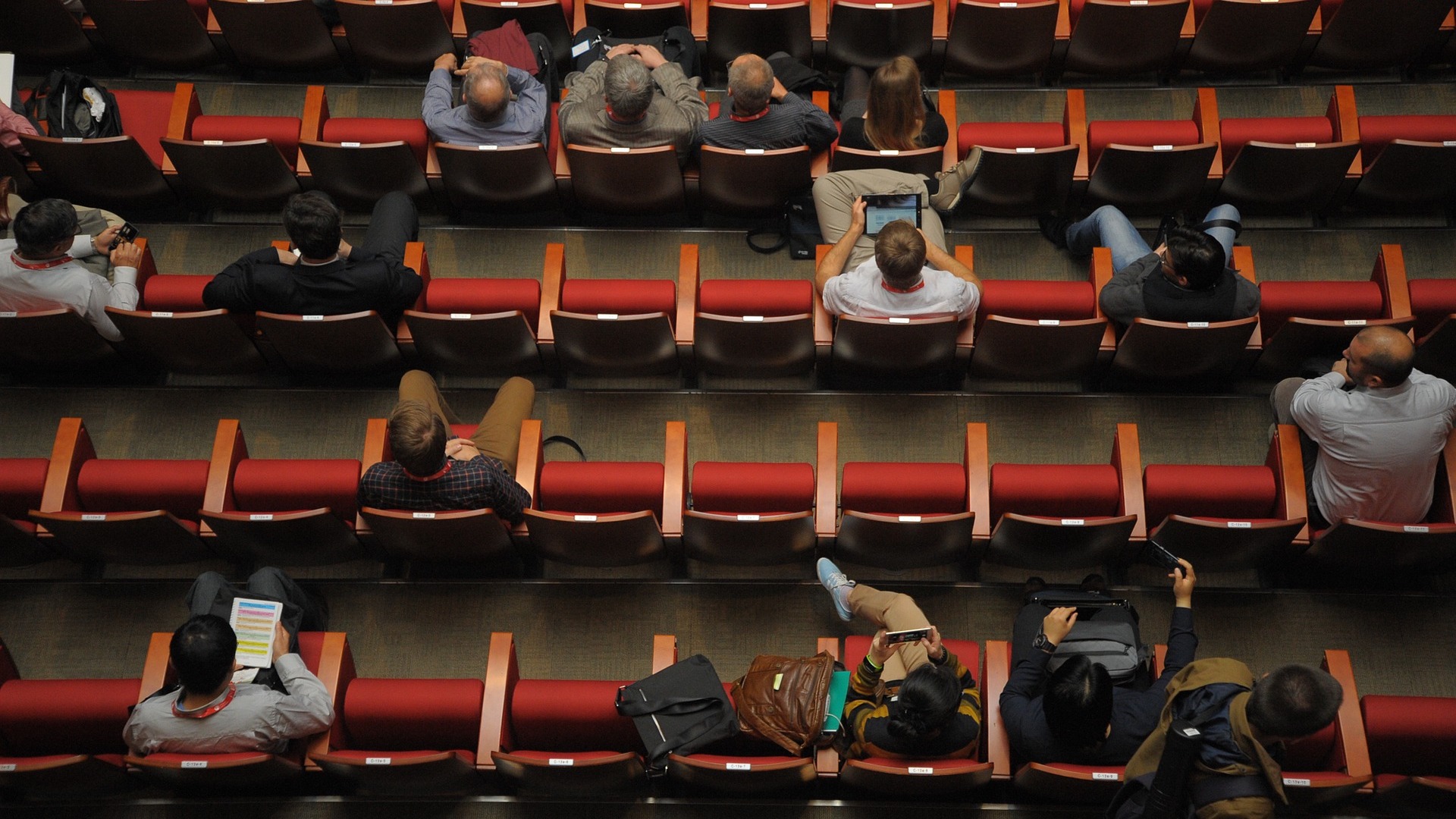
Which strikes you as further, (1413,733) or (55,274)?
(55,274)

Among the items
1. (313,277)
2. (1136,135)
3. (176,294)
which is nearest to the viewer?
(313,277)

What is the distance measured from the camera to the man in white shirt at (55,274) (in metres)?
1.39

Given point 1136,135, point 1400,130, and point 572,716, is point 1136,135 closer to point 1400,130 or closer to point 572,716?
point 1400,130

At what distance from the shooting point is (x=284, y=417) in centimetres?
150

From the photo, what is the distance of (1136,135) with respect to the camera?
5.22 feet

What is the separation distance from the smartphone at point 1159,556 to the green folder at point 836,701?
0.40 m

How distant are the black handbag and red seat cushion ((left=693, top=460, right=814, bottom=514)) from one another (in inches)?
9.0

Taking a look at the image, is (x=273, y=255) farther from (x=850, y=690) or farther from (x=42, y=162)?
(x=850, y=690)

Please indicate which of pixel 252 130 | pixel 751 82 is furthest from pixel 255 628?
pixel 751 82

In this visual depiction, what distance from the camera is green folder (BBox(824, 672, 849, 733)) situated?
1151 millimetres

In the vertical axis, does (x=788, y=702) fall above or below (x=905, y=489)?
below

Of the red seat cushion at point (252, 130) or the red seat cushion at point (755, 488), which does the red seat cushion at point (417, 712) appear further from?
the red seat cushion at point (252, 130)

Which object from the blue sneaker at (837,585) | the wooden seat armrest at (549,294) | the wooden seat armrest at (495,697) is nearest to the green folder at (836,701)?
the blue sneaker at (837,585)

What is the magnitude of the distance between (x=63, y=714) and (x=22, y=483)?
318 millimetres
